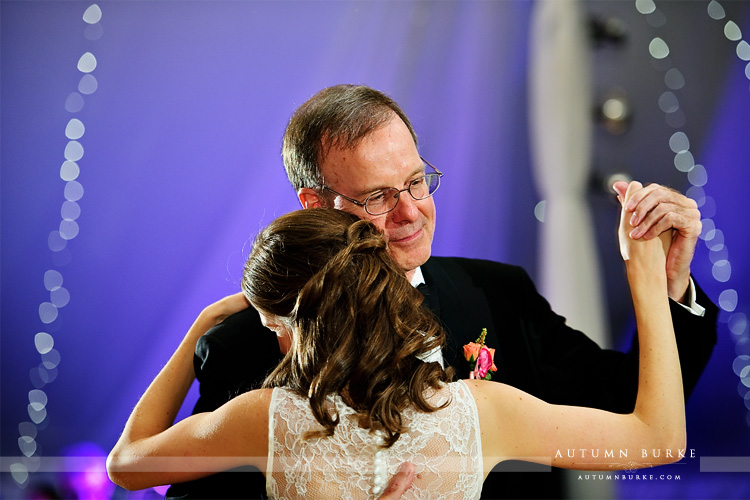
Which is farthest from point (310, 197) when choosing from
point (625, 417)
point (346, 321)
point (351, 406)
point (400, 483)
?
point (625, 417)

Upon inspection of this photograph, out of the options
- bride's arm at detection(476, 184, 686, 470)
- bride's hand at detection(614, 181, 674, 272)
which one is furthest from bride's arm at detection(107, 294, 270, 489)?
bride's hand at detection(614, 181, 674, 272)

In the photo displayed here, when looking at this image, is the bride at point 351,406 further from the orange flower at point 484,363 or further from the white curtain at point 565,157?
the white curtain at point 565,157

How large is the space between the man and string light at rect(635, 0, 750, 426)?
367 mm

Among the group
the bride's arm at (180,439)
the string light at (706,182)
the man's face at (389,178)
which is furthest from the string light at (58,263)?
the string light at (706,182)

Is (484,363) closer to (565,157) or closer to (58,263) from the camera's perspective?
(565,157)

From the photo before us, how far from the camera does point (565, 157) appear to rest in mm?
2369

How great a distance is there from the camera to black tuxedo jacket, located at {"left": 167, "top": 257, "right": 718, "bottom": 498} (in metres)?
1.99

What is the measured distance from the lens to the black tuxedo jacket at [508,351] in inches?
78.3

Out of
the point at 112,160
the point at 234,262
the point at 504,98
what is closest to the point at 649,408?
the point at 504,98

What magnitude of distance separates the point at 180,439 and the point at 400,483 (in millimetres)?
498

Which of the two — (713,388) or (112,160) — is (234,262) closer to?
(112,160)

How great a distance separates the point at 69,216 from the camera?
2332mm

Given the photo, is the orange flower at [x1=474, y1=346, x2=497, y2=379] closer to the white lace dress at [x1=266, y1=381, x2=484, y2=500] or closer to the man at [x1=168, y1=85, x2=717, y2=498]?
the man at [x1=168, y1=85, x2=717, y2=498]

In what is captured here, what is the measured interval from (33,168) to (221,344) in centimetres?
95
